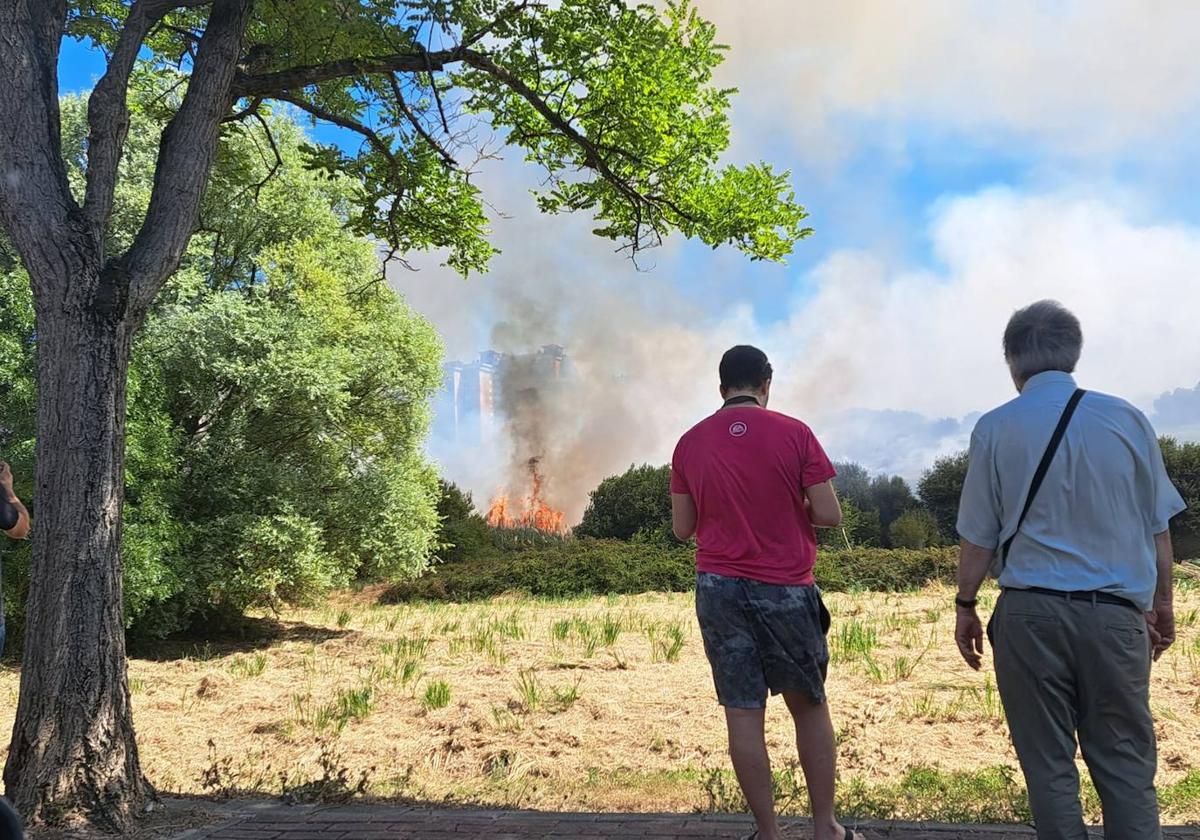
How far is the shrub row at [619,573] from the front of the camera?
60.6ft

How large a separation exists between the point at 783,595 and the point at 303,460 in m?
13.6

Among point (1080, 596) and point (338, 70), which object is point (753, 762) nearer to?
point (1080, 596)

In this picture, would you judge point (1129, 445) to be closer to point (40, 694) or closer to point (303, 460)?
point (40, 694)

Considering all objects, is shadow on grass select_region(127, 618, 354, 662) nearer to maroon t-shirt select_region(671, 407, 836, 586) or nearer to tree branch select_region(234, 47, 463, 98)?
tree branch select_region(234, 47, 463, 98)

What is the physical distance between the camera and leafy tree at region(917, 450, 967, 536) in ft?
107

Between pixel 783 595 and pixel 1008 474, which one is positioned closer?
pixel 1008 474

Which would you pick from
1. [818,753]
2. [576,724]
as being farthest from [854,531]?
[818,753]

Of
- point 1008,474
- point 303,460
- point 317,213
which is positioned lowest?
point 1008,474

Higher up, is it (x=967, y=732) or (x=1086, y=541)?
(x=1086, y=541)

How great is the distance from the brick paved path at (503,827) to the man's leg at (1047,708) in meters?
1.09

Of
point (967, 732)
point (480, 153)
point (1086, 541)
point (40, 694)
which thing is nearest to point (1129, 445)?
point (1086, 541)

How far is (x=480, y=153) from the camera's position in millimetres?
8062

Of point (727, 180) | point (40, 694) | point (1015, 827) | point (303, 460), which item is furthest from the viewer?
point (303, 460)

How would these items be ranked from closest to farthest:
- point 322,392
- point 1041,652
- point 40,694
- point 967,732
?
point 1041,652, point 40,694, point 967,732, point 322,392
